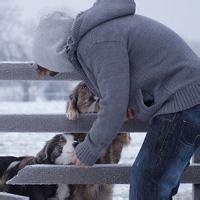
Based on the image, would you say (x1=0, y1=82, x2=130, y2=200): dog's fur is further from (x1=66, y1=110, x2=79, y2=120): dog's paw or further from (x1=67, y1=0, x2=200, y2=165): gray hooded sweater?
(x1=67, y1=0, x2=200, y2=165): gray hooded sweater

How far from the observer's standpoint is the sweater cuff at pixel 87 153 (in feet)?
9.51

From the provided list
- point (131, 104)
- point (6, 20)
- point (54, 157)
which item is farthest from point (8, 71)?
point (6, 20)

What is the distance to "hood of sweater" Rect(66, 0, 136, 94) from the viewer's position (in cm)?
284

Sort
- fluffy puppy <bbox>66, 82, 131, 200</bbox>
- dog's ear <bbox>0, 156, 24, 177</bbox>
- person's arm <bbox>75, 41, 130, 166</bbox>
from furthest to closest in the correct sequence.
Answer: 1. dog's ear <bbox>0, 156, 24, 177</bbox>
2. fluffy puppy <bbox>66, 82, 131, 200</bbox>
3. person's arm <bbox>75, 41, 130, 166</bbox>

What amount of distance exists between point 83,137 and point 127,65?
1.46 meters

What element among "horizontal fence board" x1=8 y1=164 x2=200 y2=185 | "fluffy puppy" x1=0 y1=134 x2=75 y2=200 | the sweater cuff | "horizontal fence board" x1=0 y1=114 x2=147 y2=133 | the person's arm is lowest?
"fluffy puppy" x1=0 y1=134 x2=75 y2=200

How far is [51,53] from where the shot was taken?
116 inches

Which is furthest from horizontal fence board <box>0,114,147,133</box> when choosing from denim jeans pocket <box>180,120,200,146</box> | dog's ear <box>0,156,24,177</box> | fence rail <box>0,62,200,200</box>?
denim jeans pocket <box>180,120,200,146</box>

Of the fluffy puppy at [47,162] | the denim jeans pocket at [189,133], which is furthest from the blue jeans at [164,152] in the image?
the fluffy puppy at [47,162]

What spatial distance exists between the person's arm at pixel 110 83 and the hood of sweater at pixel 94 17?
0.12 meters

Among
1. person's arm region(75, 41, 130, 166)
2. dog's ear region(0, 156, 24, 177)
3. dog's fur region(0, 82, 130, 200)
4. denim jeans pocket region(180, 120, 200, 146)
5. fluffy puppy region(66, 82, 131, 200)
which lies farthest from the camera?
dog's ear region(0, 156, 24, 177)

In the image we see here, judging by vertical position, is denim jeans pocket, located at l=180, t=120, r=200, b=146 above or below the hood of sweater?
below

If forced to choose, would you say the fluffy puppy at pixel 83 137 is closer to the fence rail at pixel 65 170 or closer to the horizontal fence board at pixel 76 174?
the fence rail at pixel 65 170

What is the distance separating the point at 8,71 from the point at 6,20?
37750mm
